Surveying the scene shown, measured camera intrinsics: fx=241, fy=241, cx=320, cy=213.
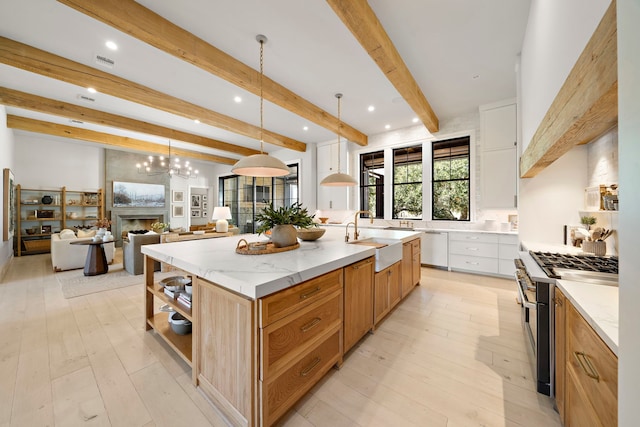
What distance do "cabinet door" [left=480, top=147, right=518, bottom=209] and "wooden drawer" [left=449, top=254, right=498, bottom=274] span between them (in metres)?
0.96

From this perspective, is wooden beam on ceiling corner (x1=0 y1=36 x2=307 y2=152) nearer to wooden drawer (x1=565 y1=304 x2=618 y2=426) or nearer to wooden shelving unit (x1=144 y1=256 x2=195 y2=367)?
wooden shelving unit (x1=144 y1=256 x2=195 y2=367)

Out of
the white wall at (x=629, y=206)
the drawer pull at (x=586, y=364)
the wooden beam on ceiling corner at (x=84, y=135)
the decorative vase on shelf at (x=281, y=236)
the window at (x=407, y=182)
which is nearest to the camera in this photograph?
the white wall at (x=629, y=206)

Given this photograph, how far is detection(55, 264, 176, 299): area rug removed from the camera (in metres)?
3.52

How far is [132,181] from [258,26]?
762 centimetres

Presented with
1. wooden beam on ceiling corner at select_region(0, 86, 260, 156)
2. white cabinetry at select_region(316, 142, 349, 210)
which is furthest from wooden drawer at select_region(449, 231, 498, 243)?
wooden beam on ceiling corner at select_region(0, 86, 260, 156)

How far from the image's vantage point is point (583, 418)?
3.42 feet

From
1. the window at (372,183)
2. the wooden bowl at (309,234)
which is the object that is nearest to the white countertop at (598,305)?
the wooden bowl at (309,234)

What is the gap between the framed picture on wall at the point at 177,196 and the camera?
28.8 feet

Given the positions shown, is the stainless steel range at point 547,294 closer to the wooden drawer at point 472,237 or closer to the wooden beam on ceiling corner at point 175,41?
the wooden drawer at point 472,237

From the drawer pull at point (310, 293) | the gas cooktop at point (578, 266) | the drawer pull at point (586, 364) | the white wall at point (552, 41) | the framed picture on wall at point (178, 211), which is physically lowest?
the drawer pull at point (586, 364)

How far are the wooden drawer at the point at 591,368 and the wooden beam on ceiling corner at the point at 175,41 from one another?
3.61m

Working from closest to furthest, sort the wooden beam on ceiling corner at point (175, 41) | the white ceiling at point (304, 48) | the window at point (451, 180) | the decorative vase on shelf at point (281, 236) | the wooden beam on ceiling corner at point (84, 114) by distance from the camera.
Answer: the wooden beam on ceiling corner at point (175, 41), the decorative vase on shelf at point (281, 236), the white ceiling at point (304, 48), the wooden beam on ceiling corner at point (84, 114), the window at point (451, 180)

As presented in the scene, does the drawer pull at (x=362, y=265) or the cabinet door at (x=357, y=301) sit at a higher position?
the drawer pull at (x=362, y=265)

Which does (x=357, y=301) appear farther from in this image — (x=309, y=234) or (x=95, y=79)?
(x=95, y=79)
